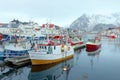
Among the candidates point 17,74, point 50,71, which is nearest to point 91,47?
point 50,71

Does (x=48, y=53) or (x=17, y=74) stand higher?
(x=48, y=53)

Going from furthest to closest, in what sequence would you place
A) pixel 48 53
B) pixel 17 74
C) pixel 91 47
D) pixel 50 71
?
pixel 91 47
pixel 48 53
pixel 50 71
pixel 17 74

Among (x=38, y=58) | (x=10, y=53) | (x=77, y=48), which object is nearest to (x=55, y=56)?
(x=38, y=58)

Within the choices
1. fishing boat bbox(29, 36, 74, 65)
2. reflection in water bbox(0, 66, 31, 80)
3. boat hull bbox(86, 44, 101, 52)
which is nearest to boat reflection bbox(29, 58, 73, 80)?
reflection in water bbox(0, 66, 31, 80)

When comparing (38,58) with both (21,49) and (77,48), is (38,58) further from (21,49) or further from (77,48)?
(77,48)

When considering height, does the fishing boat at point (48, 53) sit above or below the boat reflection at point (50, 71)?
above

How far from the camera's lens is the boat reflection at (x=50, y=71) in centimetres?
2880

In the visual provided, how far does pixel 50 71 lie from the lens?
105 ft

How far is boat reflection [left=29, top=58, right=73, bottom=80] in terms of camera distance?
1134 inches

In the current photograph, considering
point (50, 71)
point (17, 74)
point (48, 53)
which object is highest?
point (48, 53)

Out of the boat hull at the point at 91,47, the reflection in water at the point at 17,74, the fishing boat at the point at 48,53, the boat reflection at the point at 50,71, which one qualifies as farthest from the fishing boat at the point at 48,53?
the boat hull at the point at 91,47

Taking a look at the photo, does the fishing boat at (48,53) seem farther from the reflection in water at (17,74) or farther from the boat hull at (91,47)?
the boat hull at (91,47)

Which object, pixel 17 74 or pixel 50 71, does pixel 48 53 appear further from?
pixel 17 74

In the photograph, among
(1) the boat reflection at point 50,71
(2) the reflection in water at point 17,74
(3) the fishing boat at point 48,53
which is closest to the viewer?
(2) the reflection in water at point 17,74
